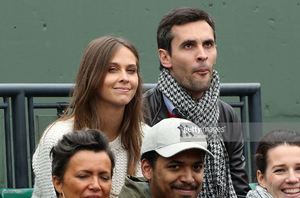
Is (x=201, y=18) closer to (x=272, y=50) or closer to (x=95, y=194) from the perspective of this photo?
(x=95, y=194)

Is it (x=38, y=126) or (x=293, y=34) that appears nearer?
(x=38, y=126)

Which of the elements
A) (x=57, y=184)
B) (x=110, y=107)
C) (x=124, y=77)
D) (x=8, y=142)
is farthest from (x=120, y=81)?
(x=8, y=142)

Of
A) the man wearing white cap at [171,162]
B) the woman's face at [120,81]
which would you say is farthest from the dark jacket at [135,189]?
the woman's face at [120,81]

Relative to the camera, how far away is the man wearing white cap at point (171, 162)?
5.43 metres

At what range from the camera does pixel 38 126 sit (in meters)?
7.04

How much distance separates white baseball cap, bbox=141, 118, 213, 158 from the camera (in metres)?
5.45

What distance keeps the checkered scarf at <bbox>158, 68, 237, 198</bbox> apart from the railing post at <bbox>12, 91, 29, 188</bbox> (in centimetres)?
100

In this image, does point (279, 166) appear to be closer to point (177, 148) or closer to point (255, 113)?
point (177, 148)

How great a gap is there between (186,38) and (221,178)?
785 millimetres

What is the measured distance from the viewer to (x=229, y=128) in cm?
657

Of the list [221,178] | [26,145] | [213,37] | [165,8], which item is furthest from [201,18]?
[165,8]

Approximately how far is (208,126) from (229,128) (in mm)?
185

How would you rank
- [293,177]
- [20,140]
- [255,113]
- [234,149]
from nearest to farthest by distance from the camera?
[293,177] < [234,149] < [20,140] < [255,113]

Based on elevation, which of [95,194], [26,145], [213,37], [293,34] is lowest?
[95,194]
